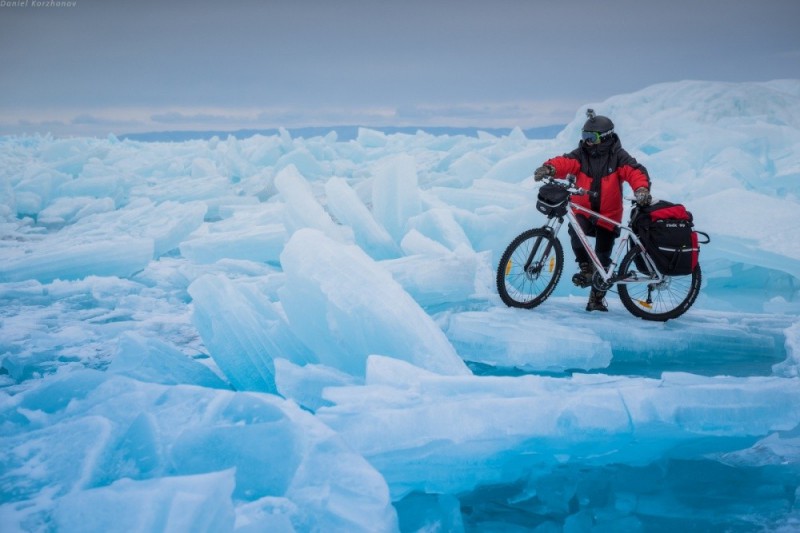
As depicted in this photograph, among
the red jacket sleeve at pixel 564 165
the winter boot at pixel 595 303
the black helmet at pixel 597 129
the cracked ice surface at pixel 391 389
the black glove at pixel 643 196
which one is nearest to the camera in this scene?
the cracked ice surface at pixel 391 389

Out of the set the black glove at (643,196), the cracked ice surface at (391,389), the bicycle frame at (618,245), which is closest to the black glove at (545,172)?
the bicycle frame at (618,245)

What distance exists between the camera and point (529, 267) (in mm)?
3742

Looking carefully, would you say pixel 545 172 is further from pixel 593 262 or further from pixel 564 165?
pixel 593 262

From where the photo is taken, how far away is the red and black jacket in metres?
3.64

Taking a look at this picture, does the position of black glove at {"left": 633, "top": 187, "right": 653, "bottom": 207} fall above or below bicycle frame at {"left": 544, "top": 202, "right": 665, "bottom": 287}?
above

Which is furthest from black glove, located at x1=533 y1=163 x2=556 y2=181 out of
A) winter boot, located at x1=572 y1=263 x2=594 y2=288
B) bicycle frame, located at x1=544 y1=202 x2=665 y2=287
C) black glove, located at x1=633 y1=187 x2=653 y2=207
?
winter boot, located at x1=572 y1=263 x2=594 y2=288

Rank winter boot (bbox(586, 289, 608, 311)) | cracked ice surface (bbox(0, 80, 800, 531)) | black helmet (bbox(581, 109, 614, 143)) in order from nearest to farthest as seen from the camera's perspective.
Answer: cracked ice surface (bbox(0, 80, 800, 531)) < black helmet (bbox(581, 109, 614, 143)) < winter boot (bbox(586, 289, 608, 311))

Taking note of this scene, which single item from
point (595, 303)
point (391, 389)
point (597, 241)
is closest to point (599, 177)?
point (597, 241)

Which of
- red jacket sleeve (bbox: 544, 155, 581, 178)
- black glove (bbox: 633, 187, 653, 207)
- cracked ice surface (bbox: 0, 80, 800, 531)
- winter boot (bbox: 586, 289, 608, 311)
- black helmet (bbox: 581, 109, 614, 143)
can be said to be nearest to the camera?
cracked ice surface (bbox: 0, 80, 800, 531)

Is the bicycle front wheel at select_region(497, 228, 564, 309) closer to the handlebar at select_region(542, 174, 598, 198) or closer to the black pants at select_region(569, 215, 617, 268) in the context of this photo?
the black pants at select_region(569, 215, 617, 268)

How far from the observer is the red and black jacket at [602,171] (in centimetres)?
364

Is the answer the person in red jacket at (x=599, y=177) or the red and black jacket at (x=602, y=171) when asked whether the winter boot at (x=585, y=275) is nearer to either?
the person in red jacket at (x=599, y=177)

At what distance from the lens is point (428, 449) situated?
83.7 inches

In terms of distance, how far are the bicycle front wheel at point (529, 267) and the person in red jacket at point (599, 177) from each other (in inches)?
7.1
